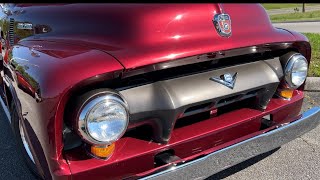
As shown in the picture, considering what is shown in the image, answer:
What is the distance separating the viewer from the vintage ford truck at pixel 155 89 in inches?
77.5

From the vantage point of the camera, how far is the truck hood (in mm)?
2170

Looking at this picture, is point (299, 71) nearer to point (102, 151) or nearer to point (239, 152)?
point (239, 152)

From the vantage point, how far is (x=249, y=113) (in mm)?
2627

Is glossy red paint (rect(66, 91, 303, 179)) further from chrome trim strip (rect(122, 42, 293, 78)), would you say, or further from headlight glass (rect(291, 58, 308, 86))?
chrome trim strip (rect(122, 42, 293, 78))

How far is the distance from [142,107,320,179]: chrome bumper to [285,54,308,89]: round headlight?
24cm

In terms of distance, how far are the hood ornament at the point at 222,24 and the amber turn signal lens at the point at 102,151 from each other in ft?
3.30

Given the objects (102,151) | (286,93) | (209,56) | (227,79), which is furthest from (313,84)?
(102,151)

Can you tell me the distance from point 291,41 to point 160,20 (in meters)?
0.97

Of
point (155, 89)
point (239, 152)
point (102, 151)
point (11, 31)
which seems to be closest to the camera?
point (102, 151)

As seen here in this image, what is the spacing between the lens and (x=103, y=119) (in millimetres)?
1956

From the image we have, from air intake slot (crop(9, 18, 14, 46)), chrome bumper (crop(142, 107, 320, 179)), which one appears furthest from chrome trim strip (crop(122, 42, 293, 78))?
air intake slot (crop(9, 18, 14, 46))

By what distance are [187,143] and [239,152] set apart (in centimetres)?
33

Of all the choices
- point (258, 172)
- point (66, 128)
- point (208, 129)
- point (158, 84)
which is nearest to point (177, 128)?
point (208, 129)

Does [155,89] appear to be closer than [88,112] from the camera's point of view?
No
